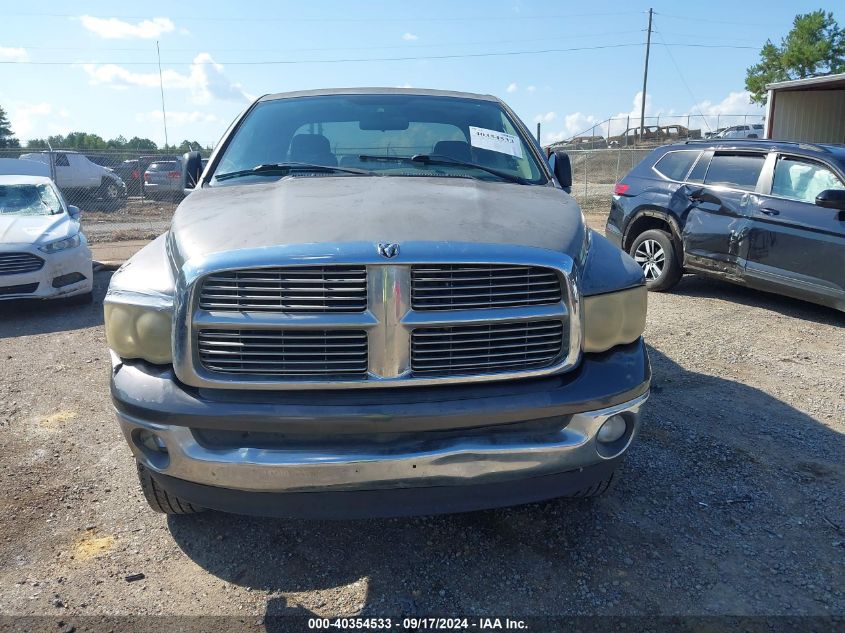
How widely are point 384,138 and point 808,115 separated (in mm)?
18750

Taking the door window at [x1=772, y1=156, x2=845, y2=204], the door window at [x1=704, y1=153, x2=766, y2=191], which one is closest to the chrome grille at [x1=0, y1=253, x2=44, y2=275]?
the door window at [x1=704, y1=153, x2=766, y2=191]

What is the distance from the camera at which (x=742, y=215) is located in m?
6.92

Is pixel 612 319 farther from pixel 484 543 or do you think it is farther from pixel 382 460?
pixel 484 543

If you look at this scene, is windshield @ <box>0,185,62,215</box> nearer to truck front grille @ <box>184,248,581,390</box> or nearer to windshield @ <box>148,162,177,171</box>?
truck front grille @ <box>184,248,581,390</box>

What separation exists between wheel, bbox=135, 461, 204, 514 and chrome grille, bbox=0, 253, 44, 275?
18.3 feet

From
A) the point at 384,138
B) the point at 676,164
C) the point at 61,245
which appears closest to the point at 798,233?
the point at 676,164

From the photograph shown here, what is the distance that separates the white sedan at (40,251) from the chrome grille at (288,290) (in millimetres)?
6111

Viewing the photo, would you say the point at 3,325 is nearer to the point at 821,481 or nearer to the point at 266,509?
the point at 266,509

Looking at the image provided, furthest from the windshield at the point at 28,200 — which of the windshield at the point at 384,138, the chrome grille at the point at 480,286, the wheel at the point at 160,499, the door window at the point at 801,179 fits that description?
the door window at the point at 801,179

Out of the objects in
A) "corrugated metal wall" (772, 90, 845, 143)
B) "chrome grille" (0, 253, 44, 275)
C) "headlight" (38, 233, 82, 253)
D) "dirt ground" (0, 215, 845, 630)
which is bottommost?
"dirt ground" (0, 215, 845, 630)

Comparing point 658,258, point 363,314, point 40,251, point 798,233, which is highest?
point 363,314

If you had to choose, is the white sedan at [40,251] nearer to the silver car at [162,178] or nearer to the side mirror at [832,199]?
the side mirror at [832,199]

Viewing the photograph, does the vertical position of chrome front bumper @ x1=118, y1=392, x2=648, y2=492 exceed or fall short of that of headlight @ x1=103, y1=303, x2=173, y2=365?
it falls short

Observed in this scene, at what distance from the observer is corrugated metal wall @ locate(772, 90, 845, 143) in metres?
17.8
